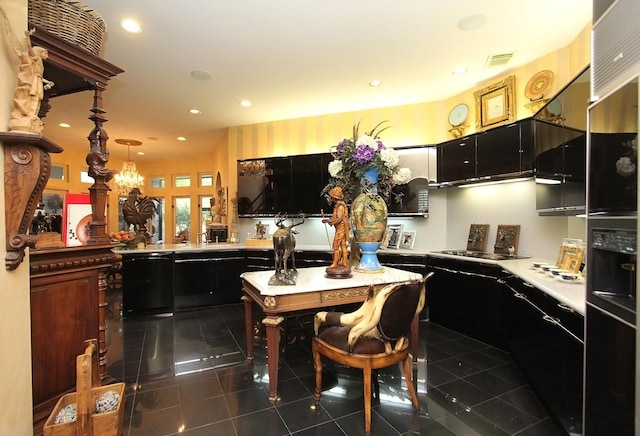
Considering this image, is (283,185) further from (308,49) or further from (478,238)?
(478,238)

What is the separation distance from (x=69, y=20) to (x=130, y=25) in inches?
42.3

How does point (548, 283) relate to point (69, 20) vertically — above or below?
below

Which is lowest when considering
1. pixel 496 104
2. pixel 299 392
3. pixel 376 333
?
pixel 299 392

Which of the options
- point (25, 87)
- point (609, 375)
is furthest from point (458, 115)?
point (25, 87)

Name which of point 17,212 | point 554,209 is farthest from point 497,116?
point 17,212

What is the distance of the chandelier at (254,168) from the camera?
5.13 meters

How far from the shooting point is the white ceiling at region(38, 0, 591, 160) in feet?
8.19

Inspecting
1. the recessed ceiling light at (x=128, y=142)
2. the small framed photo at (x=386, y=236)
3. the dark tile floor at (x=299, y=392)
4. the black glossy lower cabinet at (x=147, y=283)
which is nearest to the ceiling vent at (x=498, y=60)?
the small framed photo at (x=386, y=236)

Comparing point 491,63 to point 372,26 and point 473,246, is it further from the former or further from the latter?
point 473,246

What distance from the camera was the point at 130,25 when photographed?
268 cm

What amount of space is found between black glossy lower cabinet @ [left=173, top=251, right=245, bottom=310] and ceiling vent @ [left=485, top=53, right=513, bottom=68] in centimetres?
435

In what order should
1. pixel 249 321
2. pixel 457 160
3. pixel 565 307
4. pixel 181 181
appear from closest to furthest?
pixel 565 307, pixel 249 321, pixel 457 160, pixel 181 181

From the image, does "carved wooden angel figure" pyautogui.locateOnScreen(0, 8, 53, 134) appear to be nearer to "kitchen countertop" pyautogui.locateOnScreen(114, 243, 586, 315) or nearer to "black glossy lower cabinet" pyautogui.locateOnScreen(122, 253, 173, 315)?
"kitchen countertop" pyautogui.locateOnScreen(114, 243, 586, 315)

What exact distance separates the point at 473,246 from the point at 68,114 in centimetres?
695
